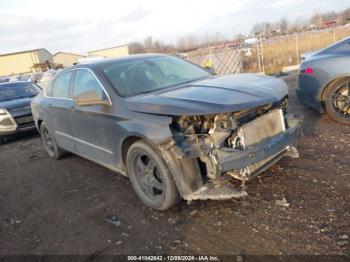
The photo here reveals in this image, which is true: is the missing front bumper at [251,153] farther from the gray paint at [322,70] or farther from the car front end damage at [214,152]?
the gray paint at [322,70]

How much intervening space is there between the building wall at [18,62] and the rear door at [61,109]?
60849mm

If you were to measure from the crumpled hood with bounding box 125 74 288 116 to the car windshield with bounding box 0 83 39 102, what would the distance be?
7.59 meters

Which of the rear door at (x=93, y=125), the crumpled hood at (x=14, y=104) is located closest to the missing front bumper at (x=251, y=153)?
the rear door at (x=93, y=125)

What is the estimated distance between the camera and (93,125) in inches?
183

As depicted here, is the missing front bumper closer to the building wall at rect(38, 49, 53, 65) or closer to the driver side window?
the driver side window

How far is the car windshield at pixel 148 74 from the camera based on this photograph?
438 centimetres

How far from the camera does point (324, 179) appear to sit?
4.05m

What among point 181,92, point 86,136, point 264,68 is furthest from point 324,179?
point 264,68

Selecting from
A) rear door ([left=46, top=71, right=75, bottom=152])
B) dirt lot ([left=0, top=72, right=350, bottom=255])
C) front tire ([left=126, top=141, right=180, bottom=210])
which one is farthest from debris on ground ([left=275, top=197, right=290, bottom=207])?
rear door ([left=46, top=71, right=75, bottom=152])

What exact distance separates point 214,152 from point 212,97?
0.57m

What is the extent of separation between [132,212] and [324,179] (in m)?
2.31

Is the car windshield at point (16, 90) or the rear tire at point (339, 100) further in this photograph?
the car windshield at point (16, 90)

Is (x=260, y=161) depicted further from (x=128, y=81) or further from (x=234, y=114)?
(x=128, y=81)

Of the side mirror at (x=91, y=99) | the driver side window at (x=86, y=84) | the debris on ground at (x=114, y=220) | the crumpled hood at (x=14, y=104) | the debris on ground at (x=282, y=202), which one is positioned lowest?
the debris on ground at (x=114, y=220)
